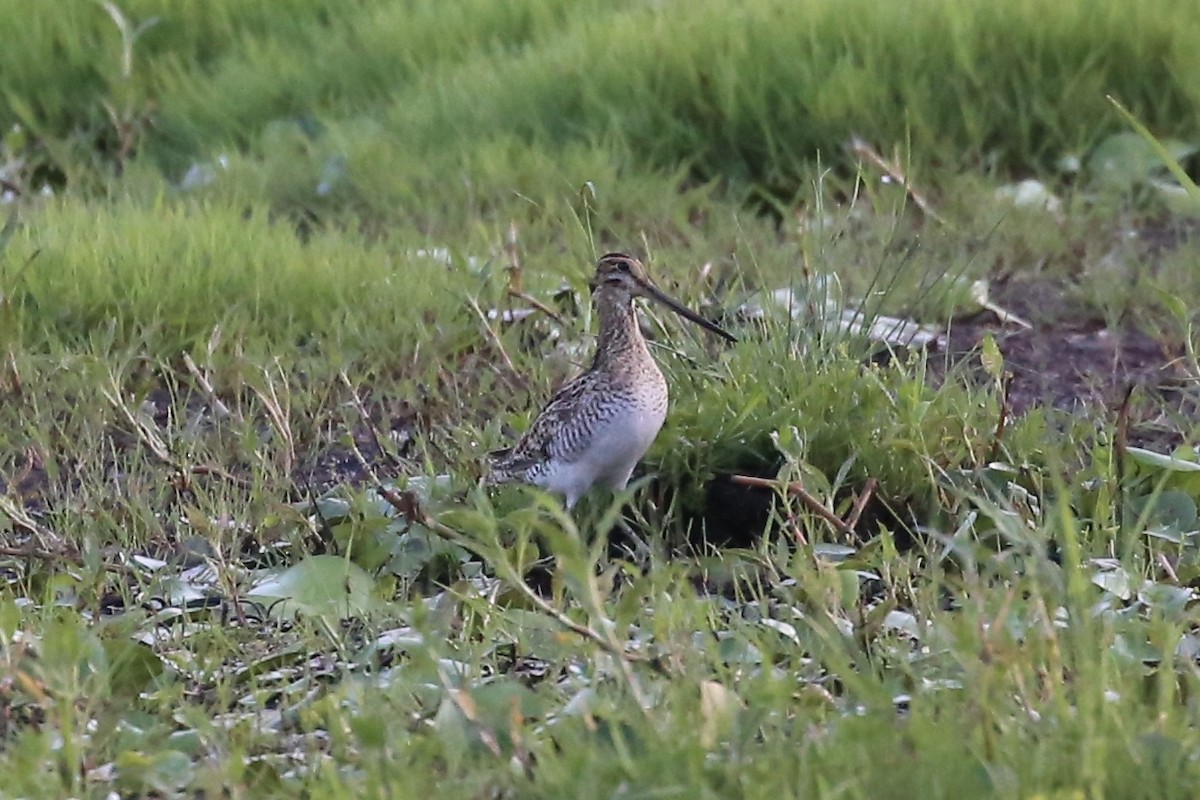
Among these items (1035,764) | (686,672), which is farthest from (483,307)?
(1035,764)

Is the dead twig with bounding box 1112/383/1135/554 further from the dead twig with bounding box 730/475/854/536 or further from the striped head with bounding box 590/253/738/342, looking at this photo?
the striped head with bounding box 590/253/738/342

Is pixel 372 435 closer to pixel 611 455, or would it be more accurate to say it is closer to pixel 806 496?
pixel 611 455

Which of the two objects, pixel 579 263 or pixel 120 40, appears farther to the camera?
pixel 120 40

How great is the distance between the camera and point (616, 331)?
4488 millimetres

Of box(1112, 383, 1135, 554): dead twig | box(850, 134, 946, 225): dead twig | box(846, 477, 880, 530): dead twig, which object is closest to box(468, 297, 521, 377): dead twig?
box(850, 134, 946, 225): dead twig

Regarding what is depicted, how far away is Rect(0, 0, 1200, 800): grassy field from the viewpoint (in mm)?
2738

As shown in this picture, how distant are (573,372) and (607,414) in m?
0.98

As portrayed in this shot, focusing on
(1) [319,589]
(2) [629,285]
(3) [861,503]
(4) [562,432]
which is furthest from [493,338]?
(3) [861,503]

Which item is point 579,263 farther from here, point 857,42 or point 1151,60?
point 1151,60

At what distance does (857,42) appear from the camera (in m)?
6.86

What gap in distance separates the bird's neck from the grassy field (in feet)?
0.59

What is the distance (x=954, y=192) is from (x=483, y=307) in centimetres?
176

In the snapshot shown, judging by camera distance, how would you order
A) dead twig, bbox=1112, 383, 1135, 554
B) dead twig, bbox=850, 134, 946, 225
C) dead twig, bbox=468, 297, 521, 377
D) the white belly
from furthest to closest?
dead twig, bbox=850, 134, 946, 225 < dead twig, bbox=468, 297, 521, 377 < the white belly < dead twig, bbox=1112, 383, 1135, 554

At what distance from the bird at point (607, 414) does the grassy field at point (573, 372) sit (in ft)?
0.30
